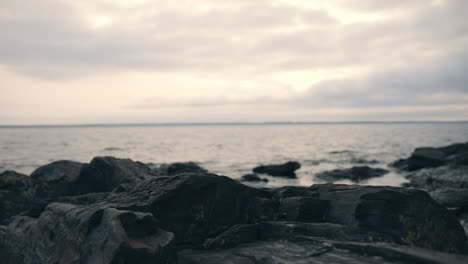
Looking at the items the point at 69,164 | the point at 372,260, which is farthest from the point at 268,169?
the point at 372,260

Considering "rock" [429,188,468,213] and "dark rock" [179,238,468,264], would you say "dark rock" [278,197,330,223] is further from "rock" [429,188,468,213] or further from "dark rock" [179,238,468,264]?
"rock" [429,188,468,213]

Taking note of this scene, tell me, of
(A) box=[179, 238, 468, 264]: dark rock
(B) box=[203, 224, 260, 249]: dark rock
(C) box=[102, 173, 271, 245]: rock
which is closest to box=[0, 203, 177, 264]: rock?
(A) box=[179, 238, 468, 264]: dark rock

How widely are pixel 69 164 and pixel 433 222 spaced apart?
16.0 meters

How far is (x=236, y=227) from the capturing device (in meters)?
7.44

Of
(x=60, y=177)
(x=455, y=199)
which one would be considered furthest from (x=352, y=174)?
(x=60, y=177)

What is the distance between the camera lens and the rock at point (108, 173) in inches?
558

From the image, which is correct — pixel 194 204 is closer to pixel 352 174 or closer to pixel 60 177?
pixel 60 177

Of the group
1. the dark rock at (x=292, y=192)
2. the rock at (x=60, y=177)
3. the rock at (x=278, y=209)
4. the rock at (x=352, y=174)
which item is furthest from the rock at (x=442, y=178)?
the rock at (x=60, y=177)

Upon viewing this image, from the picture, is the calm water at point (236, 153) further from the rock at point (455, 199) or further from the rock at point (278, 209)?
the rock at point (278, 209)

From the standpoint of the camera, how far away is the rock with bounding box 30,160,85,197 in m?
15.4

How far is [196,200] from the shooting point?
771cm

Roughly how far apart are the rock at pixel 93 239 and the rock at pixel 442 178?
2062 centimetres

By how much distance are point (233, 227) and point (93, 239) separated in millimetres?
2899

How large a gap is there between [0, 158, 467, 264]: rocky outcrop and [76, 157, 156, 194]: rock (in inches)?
200
